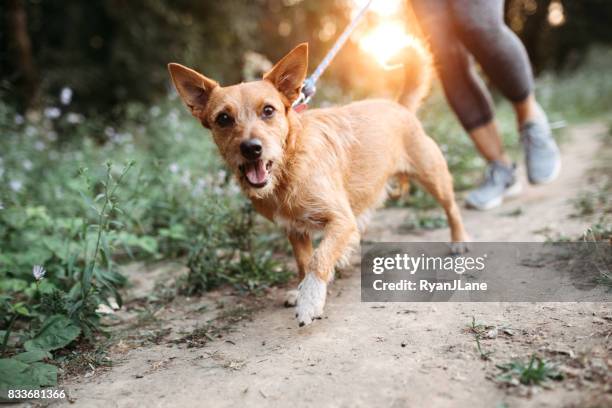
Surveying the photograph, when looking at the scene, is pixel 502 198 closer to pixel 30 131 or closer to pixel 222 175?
pixel 222 175

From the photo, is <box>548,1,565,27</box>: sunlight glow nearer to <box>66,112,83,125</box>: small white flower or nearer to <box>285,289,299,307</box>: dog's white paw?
<box>66,112,83,125</box>: small white flower

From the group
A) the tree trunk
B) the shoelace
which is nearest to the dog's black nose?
the shoelace

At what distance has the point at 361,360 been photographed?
2.04 metres

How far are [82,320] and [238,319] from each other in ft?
2.69

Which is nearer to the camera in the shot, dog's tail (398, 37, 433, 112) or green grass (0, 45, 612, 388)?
green grass (0, 45, 612, 388)

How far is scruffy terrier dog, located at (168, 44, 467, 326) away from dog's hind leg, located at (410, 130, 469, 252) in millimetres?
199

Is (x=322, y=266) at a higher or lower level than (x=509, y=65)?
lower

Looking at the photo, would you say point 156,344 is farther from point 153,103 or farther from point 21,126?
point 153,103

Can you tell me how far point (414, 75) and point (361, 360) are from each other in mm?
2390

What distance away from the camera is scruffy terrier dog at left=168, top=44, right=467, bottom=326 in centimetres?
251

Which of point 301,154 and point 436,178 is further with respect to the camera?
point 436,178

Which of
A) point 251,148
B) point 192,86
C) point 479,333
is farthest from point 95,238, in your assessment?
point 479,333

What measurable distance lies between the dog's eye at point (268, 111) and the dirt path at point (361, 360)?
1127mm

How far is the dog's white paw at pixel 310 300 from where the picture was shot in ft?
7.62
